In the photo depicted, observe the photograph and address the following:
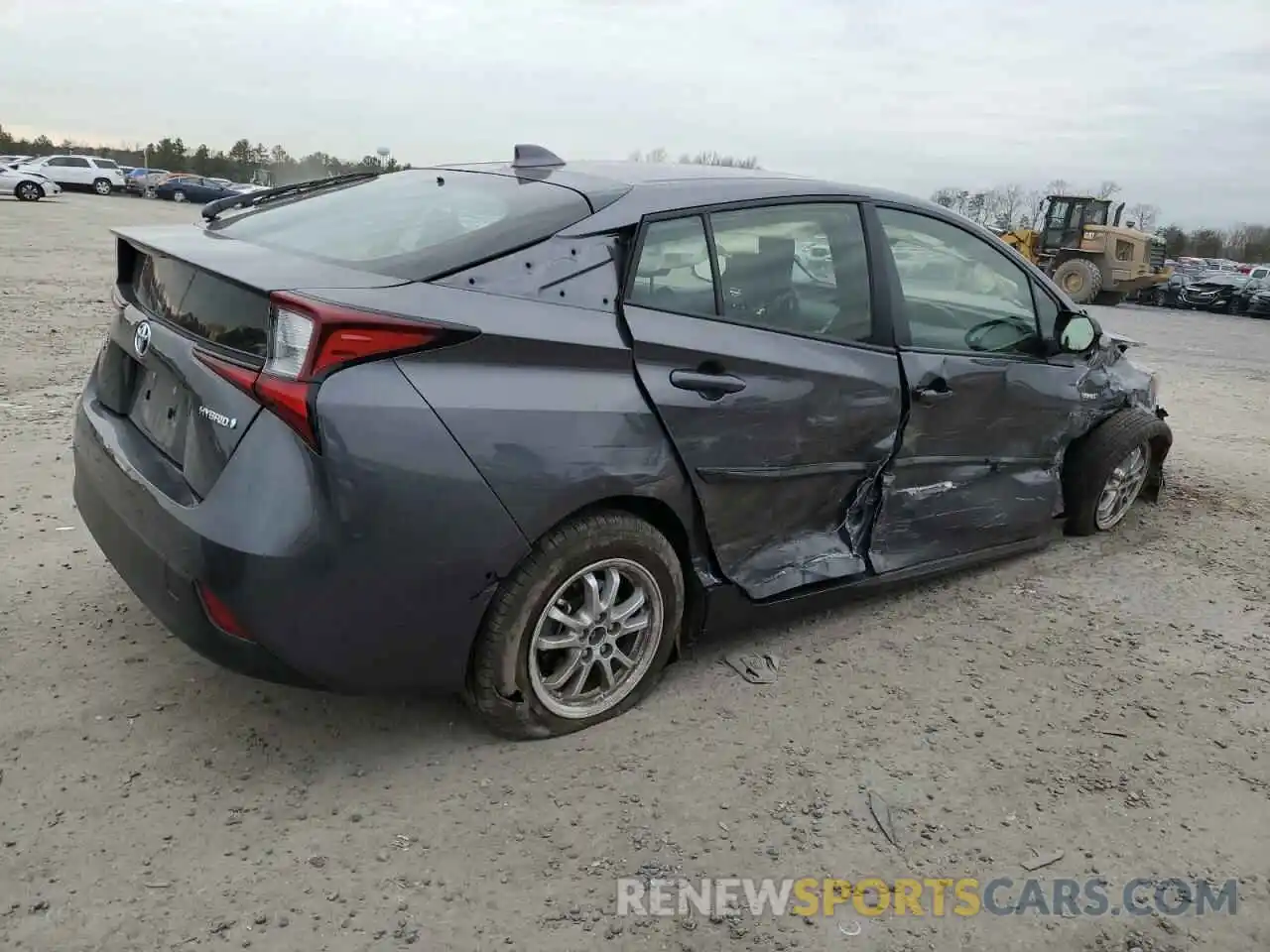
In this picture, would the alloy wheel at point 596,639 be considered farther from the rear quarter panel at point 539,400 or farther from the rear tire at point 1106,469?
the rear tire at point 1106,469

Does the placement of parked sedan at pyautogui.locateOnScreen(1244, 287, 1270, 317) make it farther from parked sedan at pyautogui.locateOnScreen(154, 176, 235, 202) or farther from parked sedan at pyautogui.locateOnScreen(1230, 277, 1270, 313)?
parked sedan at pyautogui.locateOnScreen(154, 176, 235, 202)

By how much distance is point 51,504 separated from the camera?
425 cm

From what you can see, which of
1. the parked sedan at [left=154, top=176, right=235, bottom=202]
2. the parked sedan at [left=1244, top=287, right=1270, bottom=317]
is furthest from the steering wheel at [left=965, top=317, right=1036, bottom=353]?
the parked sedan at [left=154, top=176, right=235, bottom=202]

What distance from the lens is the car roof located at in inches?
113

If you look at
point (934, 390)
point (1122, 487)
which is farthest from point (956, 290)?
point (1122, 487)

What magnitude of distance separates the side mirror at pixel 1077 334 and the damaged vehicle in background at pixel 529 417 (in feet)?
1.59

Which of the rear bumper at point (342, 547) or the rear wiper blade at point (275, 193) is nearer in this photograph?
the rear bumper at point (342, 547)

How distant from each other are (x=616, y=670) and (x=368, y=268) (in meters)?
1.37

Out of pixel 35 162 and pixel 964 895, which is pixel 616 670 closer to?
pixel 964 895

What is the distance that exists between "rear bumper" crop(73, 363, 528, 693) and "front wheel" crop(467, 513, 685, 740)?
0.36ft

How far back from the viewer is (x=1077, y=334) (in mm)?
4270

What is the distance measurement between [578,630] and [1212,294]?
30998 millimetres

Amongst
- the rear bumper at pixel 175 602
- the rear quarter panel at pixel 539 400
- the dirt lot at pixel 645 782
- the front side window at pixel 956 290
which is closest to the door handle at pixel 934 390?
the front side window at pixel 956 290

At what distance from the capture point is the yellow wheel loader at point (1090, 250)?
25266 millimetres
